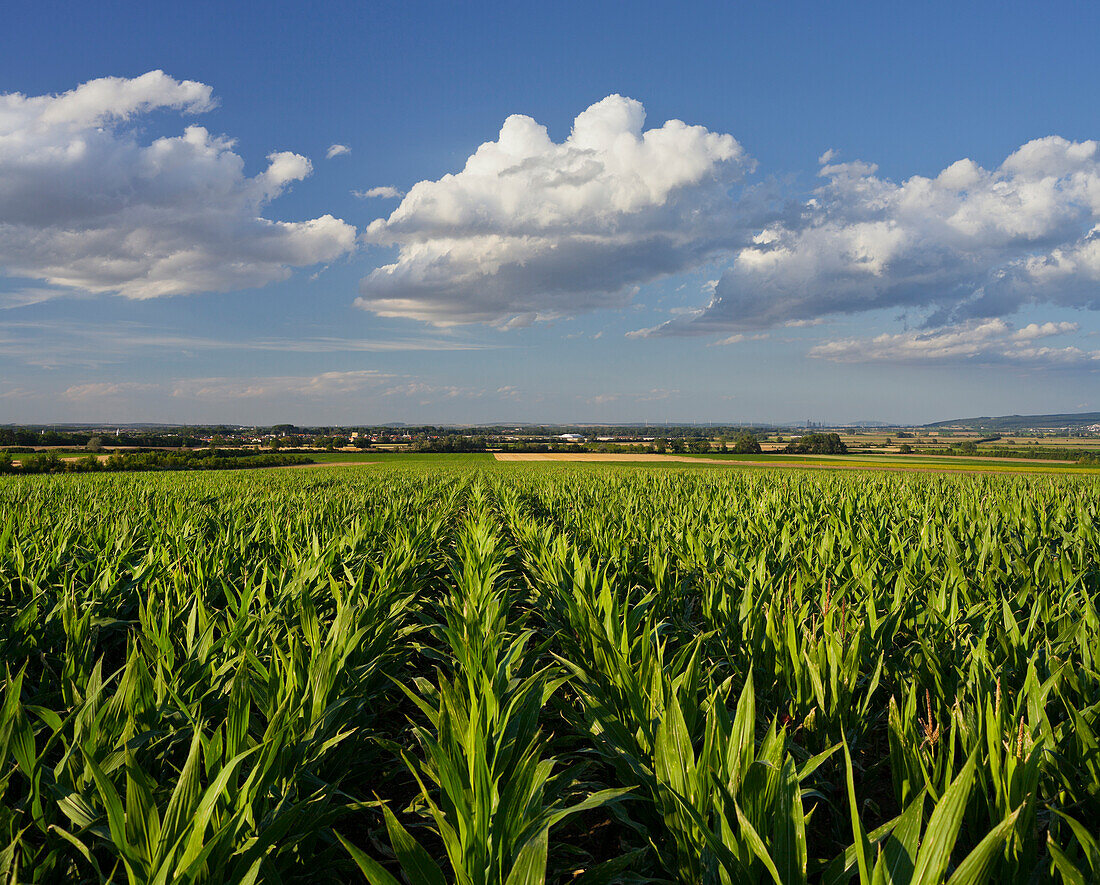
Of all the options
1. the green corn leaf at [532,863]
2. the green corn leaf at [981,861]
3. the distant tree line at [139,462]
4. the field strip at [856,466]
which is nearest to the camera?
the green corn leaf at [981,861]

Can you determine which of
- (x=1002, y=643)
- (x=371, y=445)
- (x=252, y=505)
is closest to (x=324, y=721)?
(x=1002, y=643)

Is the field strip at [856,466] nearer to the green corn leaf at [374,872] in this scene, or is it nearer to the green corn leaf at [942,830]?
the green corn leaf at [942,830]

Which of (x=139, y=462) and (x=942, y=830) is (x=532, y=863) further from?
(x=139, y=462)

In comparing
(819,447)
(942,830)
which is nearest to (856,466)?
(819,447)

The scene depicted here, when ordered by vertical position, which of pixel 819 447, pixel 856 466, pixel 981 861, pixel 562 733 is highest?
pixel 981 861

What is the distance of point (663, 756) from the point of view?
2.17 metres

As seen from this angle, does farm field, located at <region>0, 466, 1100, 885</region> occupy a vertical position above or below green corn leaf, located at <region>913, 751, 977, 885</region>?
below

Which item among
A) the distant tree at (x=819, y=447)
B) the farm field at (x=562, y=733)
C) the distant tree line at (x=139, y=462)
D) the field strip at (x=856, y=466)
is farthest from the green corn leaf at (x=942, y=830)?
the distant tree at (x=819, y=447)

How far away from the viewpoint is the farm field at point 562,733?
1731 millimetres

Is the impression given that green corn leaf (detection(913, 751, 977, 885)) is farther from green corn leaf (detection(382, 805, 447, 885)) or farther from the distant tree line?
the distant tree line

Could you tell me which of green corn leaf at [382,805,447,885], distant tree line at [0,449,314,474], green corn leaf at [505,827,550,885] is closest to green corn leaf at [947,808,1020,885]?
green corn leaf at [505,827,550,885]

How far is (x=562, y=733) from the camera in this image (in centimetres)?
408

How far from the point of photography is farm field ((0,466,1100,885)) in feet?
5.68

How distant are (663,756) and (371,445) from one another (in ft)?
380
